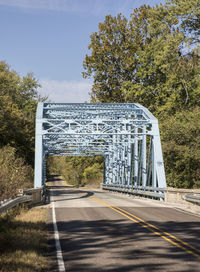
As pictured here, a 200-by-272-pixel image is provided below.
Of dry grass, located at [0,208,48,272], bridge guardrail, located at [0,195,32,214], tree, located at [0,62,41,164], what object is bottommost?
dry grass, located at [0,208,48,272]

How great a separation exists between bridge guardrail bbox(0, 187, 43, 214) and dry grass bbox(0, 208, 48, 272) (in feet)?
1.39

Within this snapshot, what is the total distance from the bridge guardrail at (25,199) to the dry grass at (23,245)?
1.39 ft

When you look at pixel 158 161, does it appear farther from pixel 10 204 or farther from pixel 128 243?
pixel 128 243

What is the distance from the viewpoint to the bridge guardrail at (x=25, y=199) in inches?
480

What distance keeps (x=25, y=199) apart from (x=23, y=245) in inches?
328

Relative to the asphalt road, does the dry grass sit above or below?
above

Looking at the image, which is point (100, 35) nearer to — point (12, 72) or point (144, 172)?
point (12, 72)

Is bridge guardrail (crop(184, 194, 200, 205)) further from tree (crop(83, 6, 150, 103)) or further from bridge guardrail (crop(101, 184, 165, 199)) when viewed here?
tree (crop(83, 6, 150, 103))

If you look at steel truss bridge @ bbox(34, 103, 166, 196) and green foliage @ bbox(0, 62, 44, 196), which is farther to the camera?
green foliage @ bbox(0, 62, 44, 196)

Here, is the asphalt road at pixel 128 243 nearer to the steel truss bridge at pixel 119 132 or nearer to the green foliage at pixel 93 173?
the steel truss bridge at pixel 119 132

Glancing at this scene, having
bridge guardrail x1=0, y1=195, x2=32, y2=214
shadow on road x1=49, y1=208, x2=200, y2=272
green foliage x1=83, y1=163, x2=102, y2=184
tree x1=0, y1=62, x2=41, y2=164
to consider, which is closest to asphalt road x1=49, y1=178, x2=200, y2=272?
shadow on road x1=49, y1=208, x2=200, y2=272

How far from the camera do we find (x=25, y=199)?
1697cm

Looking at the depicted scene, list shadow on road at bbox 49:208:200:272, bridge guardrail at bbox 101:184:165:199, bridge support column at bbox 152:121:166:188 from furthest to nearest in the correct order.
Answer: bridge support column at bbox 152:121:166:188, bridge guardrail at bbox 101:184:165:199, shadow on road at bbox 49:208:200:272

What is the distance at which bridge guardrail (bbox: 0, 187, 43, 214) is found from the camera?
12.2 metres
